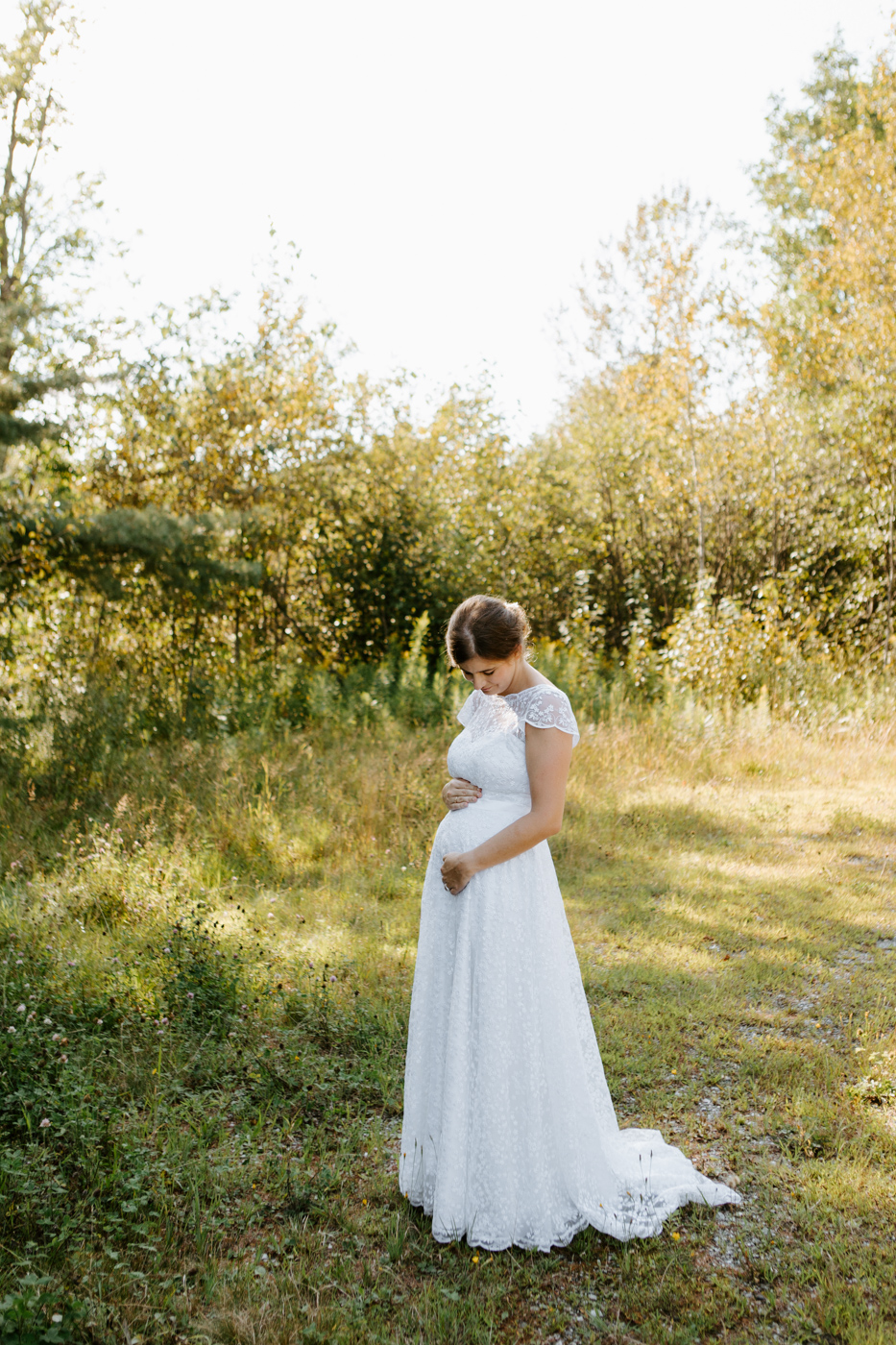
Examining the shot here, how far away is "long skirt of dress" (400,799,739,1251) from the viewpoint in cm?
281

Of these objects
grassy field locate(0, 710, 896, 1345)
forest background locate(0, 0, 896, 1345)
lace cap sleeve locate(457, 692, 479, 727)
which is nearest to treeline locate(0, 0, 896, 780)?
forest background locate(0, 0, 896, 1345)

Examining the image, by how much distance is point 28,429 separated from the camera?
6.96m

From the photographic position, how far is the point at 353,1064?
156 inches

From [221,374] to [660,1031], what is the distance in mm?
9004

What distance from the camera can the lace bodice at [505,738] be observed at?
2846mm

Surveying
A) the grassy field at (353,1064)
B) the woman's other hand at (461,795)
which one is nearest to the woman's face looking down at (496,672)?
the woman's other hand at (461,795)

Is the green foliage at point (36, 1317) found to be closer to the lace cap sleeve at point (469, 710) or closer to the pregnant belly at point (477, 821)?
the pregnant belly at point (477, 821)

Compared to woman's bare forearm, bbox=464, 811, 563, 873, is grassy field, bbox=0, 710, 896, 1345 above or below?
below

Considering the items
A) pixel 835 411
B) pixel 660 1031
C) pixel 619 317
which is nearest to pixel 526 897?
pixel 660 1031

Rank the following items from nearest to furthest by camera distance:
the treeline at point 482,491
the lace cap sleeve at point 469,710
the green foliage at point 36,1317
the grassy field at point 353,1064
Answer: the green foliage at point 36,1317 → the grassy field at point 353,1064 → the lace cap sleeve at point 469,710 → the treeline at point 482,491

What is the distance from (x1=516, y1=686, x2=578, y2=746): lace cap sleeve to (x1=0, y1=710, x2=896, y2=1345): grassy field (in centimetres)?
157

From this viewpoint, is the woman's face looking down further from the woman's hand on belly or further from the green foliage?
the green foliage

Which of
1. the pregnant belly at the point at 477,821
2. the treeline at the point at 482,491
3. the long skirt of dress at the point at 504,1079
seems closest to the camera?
the long skirt of dress at the point at 504,1079

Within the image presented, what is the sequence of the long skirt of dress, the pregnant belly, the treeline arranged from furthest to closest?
the treeline, the pregnant belly, the long skirt of dress
